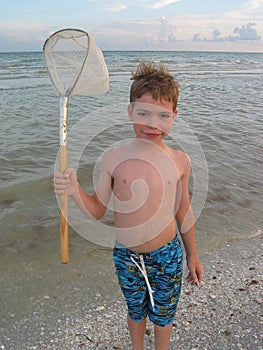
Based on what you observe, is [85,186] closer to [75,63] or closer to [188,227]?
[188,227]

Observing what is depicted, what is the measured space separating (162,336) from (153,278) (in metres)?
0.50

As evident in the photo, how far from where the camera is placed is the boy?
2365 mm

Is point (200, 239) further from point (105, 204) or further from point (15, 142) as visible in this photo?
point (15, 142)

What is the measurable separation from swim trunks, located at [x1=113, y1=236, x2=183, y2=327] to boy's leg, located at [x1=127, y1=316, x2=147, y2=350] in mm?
106

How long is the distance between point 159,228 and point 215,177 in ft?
14.8

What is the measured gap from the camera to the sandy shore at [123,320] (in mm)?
2924

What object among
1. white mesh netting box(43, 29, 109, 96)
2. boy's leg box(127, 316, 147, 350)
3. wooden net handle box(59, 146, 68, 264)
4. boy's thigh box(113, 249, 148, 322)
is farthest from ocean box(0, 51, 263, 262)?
boy's leg box(127, 316, 147, 350)

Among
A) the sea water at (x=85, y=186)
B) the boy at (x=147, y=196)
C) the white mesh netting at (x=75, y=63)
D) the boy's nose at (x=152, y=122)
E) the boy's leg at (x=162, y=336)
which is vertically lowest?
the sea water at (x=85, y=186)

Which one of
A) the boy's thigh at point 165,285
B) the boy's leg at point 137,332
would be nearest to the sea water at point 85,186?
the boy's leg at point 137,332

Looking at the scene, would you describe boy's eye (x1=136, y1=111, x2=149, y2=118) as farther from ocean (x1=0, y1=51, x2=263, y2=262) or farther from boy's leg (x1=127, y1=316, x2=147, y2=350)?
boy's leg (x1=127, y1=316, x2=147, y2=350)

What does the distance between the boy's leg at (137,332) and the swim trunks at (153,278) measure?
0.11 meters

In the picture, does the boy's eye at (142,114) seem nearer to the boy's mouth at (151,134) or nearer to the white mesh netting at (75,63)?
the boy's mouth at (151,134)

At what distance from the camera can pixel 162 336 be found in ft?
8.68

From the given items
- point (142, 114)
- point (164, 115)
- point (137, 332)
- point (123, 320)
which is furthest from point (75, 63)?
point (123, 320)
